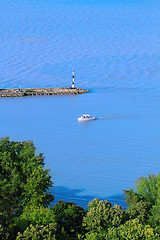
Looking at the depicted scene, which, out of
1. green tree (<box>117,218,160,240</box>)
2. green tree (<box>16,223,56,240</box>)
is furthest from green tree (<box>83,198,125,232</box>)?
green tree (<box>16,223,56,240</box>)

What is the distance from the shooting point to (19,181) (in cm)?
2959

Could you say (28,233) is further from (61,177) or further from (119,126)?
(119,126)

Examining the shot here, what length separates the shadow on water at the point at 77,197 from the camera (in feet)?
129

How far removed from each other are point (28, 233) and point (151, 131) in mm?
41368

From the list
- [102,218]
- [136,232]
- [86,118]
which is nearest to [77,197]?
[102,218]

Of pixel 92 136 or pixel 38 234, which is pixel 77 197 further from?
pixel 92 136

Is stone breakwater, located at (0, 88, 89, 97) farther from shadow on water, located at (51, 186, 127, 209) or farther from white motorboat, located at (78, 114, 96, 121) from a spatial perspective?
shadow on water, located at (51, 186, 127, 209)

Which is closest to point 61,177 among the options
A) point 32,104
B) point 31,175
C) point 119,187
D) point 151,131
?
point 119,187

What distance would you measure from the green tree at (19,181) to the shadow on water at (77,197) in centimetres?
914

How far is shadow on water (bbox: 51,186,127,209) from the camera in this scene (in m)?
39.2

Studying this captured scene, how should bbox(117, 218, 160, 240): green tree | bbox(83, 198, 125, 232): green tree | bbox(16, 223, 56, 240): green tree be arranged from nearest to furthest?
bbox(16, 223, 56, 240): green tree → bbox(117, 218, 160, 240): green tree → bbox(83, 198, 125, 232): green tree

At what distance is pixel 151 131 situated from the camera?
62625 millimetres

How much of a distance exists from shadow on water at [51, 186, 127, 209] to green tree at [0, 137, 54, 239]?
914cm

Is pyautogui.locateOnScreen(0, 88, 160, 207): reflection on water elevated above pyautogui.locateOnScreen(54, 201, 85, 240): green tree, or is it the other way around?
pyautogui.locateOnScreen(0, 88, 160, 207): reflection on water
